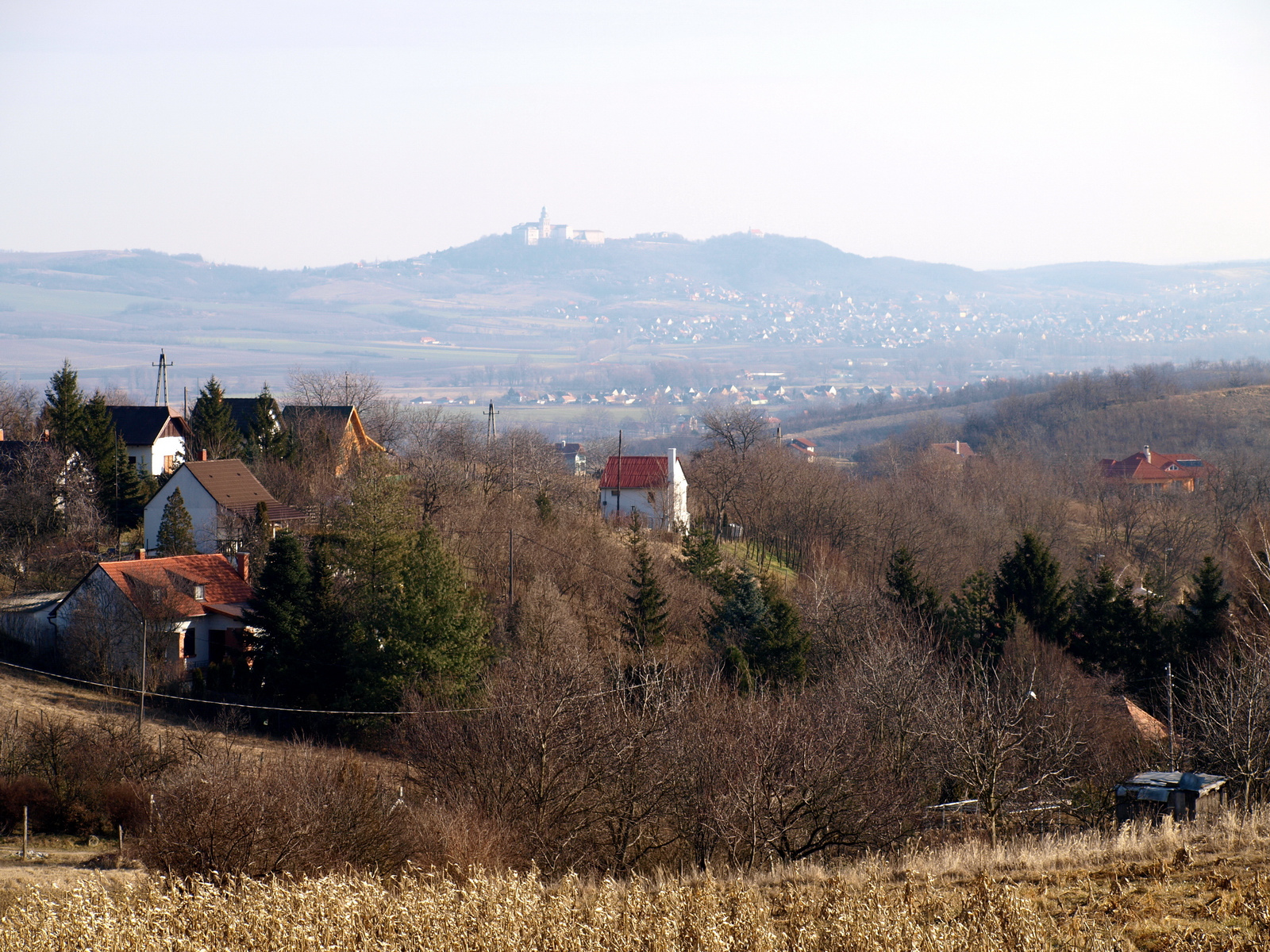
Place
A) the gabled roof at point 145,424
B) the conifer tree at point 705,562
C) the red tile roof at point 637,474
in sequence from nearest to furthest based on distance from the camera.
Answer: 1. the conifer tree at point 705,562
2. the gabled roof at point 145,424
3. the red tile roof at point 637,474

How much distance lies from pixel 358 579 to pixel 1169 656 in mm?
22904

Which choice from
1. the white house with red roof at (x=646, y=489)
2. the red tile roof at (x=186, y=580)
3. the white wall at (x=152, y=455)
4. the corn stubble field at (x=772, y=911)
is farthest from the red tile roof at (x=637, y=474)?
the corn stubble field at (x=772, y=911)

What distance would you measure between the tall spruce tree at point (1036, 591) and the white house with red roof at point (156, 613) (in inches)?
912

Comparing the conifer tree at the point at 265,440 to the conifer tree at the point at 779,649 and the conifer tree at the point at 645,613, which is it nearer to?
the conifer tree at the point at 645,613

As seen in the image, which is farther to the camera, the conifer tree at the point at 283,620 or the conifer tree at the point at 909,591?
the conifer tree at the point at 909,591

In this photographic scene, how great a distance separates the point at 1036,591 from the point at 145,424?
38454 millimetres

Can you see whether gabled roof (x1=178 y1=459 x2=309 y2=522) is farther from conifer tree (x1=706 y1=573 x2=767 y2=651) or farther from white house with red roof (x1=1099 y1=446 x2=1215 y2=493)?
white house with red roof (x1=1099 y1=446 x2=1215 y2=493)

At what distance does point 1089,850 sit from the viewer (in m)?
11.1

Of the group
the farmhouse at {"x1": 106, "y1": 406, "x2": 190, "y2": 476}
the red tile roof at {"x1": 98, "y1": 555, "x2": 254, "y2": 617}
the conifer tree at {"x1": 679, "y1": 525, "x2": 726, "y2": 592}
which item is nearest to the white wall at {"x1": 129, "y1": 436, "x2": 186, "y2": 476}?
the farmhouse at {"x1": 106, "y1": 406, "x2": 190, "y2": 476}

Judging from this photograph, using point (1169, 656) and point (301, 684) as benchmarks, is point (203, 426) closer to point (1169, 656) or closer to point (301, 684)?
point (301, 684)

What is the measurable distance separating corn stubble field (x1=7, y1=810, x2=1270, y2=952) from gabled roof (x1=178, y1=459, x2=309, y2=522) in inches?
1160

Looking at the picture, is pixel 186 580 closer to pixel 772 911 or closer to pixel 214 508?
pixel 214 508

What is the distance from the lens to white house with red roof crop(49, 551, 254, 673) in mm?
30766

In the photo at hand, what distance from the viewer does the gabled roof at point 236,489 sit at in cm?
3953
